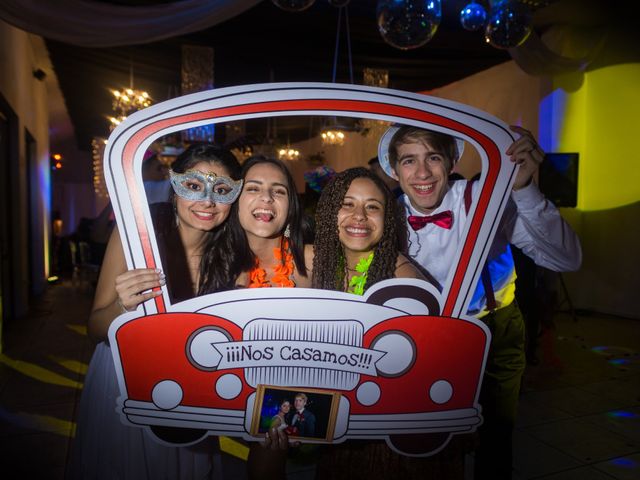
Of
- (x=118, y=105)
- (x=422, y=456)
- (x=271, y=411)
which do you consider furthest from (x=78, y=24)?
(x=118, y=105)

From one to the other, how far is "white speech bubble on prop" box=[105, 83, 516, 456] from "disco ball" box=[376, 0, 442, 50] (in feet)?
4.86

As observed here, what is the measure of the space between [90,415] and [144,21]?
2316 millimetres

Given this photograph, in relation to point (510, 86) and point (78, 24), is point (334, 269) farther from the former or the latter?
point (510, 86)

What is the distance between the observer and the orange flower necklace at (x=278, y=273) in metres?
1.19

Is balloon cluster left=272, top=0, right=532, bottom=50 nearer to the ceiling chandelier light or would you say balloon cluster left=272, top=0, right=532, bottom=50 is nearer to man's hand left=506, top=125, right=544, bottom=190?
man's hand left=506, top=125, right=544, bottom=190

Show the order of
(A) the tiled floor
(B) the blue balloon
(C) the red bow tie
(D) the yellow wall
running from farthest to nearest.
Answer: (D) the yellow wall < (B) the blue balloon < (A) the tiled floor < (C) the red bow tie

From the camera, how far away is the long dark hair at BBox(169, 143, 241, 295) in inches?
46.5

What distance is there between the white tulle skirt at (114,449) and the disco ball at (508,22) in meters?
2.58

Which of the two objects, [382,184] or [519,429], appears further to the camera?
[519,429]

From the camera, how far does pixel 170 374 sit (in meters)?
1.13

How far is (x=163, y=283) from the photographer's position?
1.12 m

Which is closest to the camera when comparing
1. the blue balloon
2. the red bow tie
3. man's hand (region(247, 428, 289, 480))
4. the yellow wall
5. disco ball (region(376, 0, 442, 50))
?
the red bow tie

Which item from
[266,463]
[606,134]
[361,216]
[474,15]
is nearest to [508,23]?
[474,15]

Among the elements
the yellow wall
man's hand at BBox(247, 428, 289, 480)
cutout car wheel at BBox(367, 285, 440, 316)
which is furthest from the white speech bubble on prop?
the yellow wall
